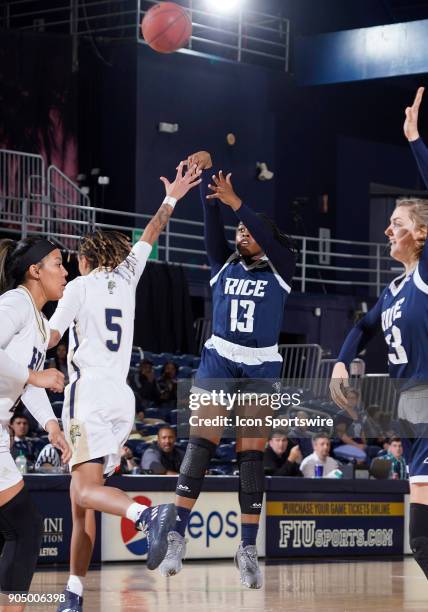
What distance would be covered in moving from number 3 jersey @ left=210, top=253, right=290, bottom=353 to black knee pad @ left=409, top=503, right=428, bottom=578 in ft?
6.55

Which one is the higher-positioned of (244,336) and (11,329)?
(11,329)

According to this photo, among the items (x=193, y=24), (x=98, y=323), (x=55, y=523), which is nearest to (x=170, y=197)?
(x=98, y=323)

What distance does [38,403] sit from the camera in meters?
6.24

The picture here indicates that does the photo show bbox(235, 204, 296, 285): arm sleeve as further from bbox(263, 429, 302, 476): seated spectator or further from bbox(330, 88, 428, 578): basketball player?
bbox(263, 429, 302, 476): seated spectator

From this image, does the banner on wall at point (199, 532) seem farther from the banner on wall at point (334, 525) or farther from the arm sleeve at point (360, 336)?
the arm sleeve at point (360, 336)

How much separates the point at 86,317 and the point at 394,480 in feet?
27.2

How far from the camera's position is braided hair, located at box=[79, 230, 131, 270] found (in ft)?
23.5

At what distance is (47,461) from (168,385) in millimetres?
4860

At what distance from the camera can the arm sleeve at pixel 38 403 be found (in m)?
6.22

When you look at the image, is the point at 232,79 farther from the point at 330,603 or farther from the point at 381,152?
the point at 330,603

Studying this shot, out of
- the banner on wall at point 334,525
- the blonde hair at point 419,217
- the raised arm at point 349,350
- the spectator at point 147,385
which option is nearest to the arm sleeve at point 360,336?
the raised arm at point 349,350

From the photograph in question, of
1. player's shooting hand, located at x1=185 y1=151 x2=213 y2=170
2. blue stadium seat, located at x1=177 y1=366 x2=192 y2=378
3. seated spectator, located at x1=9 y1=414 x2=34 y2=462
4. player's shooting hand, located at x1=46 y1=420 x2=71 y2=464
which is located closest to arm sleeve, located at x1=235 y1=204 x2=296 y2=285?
player's shooting hand, located at x1=185 y1=151 x2=213 y2=170

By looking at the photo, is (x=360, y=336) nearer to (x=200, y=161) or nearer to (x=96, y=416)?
(x=96, y=416)

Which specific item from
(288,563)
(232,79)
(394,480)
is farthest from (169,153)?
(288,563)
